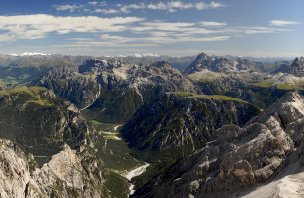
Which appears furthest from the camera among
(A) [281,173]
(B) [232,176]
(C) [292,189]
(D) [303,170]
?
(B) [232,176]

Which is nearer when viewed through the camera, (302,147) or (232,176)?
(302,147)

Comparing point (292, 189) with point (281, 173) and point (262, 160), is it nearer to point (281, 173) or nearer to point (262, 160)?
point (281, 173)

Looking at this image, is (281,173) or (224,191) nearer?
(281,173)

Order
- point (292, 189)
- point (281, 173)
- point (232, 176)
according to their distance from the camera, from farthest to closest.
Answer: point (232, 176)
point (281, 173)
point (292, 189)

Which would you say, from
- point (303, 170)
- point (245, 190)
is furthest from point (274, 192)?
point (245, 190)

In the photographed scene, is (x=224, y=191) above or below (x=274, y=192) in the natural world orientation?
below

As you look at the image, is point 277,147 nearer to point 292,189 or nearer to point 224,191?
point 224,191

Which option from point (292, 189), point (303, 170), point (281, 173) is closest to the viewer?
point (292, 189)

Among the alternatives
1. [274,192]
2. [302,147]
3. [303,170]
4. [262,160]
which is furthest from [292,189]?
[262,160]

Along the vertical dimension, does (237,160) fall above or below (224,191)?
above
